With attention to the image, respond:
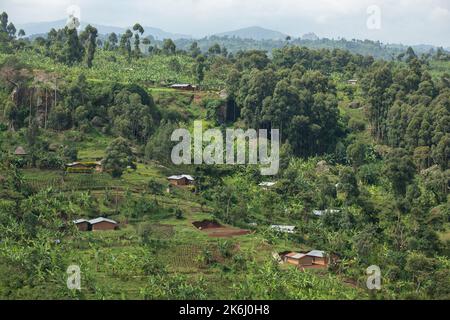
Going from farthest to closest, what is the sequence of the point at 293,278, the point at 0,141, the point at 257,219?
the point at 0,141 → the point at 257,219 → the point at 293,278

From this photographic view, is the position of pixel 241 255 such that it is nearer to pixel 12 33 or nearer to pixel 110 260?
pixel 110 260

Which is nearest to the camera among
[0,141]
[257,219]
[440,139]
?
[257,219]

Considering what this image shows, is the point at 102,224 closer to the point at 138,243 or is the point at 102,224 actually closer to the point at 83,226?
the point at 83,226

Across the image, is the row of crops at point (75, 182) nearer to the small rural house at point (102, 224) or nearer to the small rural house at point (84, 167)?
the small rural house at point (84, 167)

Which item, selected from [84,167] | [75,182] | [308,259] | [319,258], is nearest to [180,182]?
[84,167]

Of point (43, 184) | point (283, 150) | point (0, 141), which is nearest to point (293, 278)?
point (43, 184)

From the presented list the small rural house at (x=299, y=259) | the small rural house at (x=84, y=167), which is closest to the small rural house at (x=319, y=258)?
the small rural house at (x=299, y=259)

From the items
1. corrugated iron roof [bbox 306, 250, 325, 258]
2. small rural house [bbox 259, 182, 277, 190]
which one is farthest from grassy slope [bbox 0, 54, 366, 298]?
small rural house [bbox 259, 182, 277, 190]
